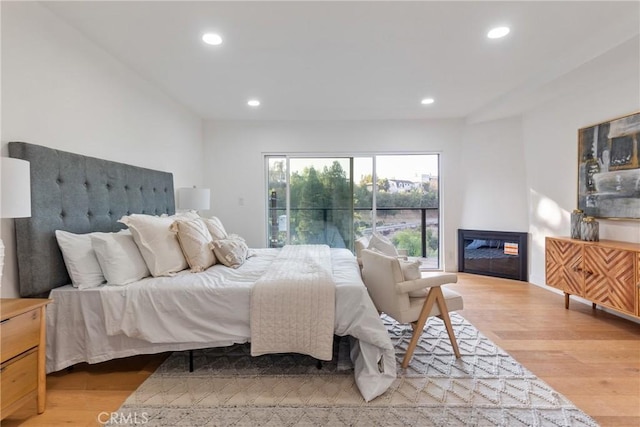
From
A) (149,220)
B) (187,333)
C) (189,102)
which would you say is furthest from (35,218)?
(189,102)

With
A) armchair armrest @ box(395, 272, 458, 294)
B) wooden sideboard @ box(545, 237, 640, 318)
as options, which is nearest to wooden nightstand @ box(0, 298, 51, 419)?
armchair armrest @ box(395, 272, 458, 294)

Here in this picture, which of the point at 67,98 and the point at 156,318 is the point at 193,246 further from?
the point at 67,98

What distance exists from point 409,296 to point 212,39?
2566 mm

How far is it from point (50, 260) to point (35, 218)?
29cm

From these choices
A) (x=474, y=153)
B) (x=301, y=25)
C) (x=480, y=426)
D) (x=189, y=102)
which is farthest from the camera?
(x=474, y=153)

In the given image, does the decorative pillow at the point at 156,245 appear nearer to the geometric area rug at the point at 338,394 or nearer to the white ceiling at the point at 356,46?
the geometric area rug at the point at 338,394

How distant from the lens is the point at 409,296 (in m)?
2.22

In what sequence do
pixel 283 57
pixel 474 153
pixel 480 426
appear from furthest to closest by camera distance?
pixel 474 153
pixel 283 57
pixel 480 426

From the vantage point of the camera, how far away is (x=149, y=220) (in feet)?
7.75

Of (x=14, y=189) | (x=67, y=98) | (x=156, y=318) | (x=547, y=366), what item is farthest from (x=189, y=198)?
(x=547, y=366)

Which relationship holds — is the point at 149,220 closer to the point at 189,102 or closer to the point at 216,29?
the point at 216,29

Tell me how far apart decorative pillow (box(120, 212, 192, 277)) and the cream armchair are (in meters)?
1.55

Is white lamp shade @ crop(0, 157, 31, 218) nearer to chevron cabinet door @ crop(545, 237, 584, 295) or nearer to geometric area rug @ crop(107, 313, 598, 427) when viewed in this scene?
geometric area rug @ crop(107, 313, 598, 427)

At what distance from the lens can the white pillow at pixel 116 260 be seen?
2006mm
